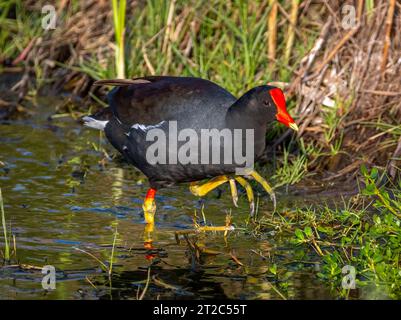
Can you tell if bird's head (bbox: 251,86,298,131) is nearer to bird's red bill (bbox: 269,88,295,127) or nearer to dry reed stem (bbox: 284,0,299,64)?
bird's red bill (bbox: 269,88,295,127)

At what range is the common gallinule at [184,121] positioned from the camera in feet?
18.6

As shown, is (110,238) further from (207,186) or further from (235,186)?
(235,186)

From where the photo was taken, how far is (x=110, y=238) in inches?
218

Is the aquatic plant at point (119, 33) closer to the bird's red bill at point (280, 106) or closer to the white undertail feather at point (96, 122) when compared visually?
the white undertail feather at point (96, 122)

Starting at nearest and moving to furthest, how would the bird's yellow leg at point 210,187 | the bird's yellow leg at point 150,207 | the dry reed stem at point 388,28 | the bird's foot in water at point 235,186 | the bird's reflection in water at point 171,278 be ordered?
the bird's reflection in water at point 171,278 < the bird's yellow leg at point 150,207 < the bird's foot in water at point 235,186 < the bird's yellow leg at point 210,187 < the dry reed stem at point 388,28

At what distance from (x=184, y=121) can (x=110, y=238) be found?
84cm

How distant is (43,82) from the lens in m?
8.88

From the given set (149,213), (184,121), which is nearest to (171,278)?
(149,213)

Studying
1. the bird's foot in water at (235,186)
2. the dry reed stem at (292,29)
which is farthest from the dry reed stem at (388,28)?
the bird's foot in water at (235,186)

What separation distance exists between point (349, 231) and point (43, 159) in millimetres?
2723

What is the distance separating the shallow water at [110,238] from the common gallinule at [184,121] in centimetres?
27

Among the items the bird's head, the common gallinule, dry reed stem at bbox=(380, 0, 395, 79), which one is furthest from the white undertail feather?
dry reed stem at bbox=(380, 0, 395, 79)

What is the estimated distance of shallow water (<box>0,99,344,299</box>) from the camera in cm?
470

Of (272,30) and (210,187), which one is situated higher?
(272,30)
